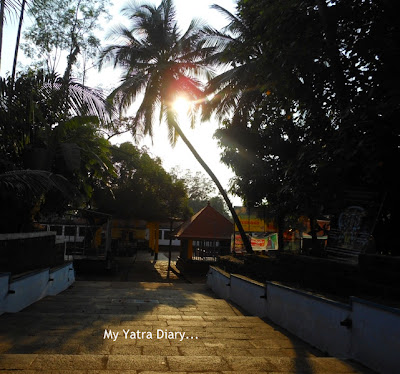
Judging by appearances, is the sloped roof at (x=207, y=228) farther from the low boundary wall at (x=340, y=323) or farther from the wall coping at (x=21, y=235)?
the low boundary wall at (x=340, y=323)

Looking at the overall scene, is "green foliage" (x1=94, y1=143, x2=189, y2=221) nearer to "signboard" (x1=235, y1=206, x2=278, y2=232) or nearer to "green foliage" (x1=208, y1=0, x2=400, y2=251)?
"signboard" (x1=235, y1=206, x2=278, y2=232)

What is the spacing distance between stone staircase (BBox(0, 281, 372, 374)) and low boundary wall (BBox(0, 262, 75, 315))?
1.19 feet

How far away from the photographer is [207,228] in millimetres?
21328


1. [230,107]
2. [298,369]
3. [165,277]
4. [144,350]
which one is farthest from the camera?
[165,277]

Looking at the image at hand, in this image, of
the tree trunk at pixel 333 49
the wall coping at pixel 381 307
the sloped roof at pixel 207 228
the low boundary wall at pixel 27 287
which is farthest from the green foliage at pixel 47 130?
the sloped roof at pixel 207 228

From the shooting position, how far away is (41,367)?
3.14m

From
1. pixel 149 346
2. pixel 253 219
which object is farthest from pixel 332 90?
pixel 253 219

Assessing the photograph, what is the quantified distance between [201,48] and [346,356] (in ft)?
49.5

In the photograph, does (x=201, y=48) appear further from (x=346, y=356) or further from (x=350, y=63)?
(x=346, y=356)

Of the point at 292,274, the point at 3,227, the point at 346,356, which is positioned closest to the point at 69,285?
the point at 3,227

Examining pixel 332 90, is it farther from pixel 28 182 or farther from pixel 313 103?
pixel 28 182

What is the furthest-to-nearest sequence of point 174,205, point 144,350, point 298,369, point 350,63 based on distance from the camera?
point 174,205 < point 350,63 < point 144,350 < point 298,369

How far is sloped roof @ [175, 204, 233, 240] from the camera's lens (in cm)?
2080

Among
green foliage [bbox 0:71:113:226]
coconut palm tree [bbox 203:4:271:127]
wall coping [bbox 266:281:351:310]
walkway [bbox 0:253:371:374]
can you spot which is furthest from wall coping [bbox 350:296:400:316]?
coconut palm tree [bbox 203:4:271:127]
